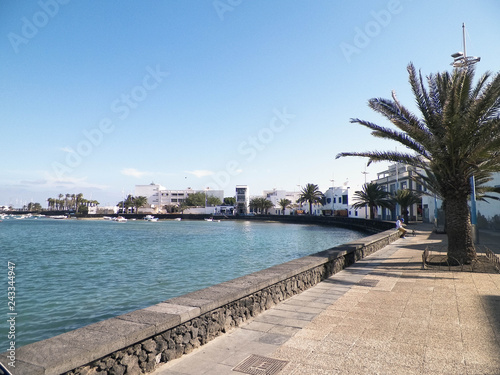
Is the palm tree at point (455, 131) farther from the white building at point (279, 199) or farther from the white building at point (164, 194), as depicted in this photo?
the white building at point (164, 194)

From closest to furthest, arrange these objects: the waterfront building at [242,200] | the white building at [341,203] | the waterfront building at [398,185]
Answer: the waterfront building at [398,185]
the white building at [341,203]
the waterfront building at [242,200]

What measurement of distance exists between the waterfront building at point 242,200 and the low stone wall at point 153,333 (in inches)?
4932

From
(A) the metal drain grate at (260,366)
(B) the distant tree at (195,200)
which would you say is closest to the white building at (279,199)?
(B) the distant tree at (195,200)

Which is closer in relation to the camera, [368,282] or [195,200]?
[368,282]

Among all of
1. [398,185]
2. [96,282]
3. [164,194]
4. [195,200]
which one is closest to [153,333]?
[96,282]

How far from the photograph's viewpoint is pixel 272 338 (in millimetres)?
4973

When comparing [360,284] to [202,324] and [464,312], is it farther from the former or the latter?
[202,324]

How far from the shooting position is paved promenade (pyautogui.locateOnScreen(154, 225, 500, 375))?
399 cm

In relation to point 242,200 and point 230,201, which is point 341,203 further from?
point 230,201

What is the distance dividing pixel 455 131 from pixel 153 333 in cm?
995

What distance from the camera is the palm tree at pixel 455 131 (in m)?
10.1

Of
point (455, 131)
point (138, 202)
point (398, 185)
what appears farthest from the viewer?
point (138, 202)

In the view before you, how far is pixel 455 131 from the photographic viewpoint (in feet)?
33.3

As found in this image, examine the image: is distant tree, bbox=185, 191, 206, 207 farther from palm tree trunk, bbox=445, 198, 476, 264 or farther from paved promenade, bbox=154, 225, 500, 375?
paved promenade, bbox=154, 225, 500, 375
